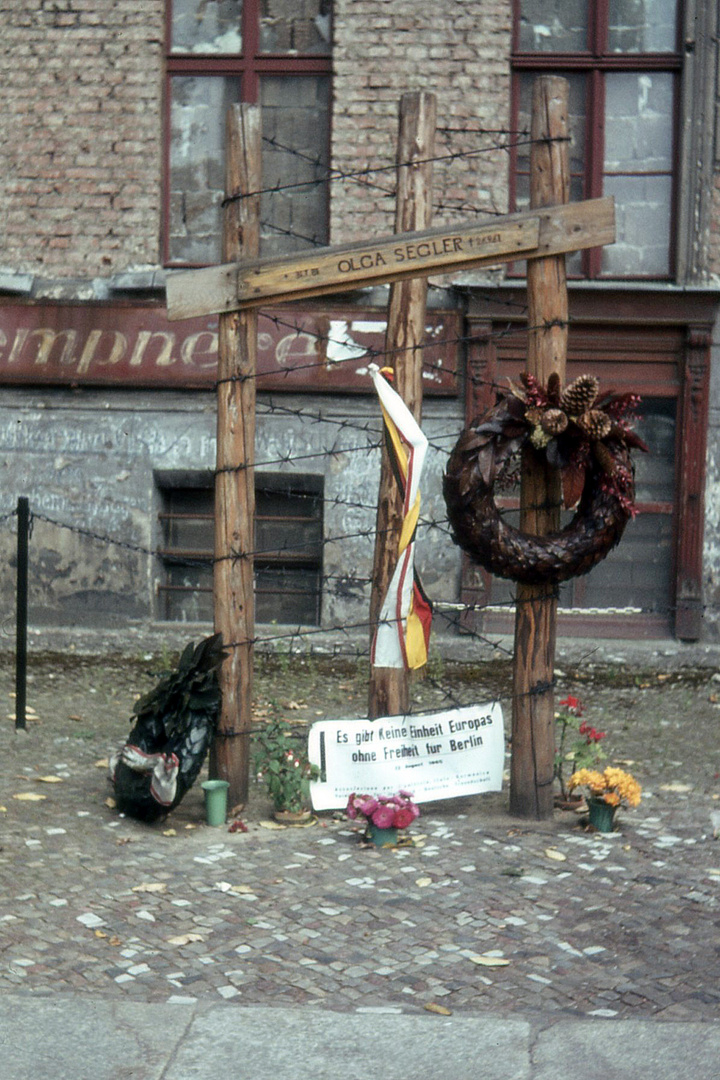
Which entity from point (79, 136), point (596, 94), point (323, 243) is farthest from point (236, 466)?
point (596, 94)

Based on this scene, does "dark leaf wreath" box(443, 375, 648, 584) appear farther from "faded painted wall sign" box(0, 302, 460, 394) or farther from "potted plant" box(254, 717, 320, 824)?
"faded painted wall sign" box(0, 302, 460, 394)

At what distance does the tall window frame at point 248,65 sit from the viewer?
11664 mm

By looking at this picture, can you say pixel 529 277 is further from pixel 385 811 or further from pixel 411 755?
pixel 385 811

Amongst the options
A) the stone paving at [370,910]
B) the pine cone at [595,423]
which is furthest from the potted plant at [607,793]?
the pine cone at [595,423]

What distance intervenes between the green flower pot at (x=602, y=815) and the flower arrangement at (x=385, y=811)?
0.88m

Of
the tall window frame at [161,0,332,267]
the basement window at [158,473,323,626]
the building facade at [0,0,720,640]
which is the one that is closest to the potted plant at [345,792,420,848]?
the building facade at [0,0,720,640]

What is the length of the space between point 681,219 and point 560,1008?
27.6ft

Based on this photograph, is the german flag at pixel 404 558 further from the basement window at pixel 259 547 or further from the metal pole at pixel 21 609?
the basement window at pixel 259 547

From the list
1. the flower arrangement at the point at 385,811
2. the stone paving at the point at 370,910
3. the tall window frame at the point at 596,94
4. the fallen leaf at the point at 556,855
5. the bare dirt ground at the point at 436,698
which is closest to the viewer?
the stone paving at the point at 370,910

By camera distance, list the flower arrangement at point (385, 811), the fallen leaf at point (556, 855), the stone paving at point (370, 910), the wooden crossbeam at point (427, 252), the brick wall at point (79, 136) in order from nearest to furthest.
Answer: the stone paving at point (370, 910)
the fallen leaf at point (556, 855)
the flower arrangement at point (385, 811)
the wooden crossbeam at point (427, 252)
the brick wall at point (79, 136)

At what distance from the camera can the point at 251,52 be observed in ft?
38.4

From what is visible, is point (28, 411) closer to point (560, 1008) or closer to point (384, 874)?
point (384, 874)

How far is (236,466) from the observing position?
21.9 ft

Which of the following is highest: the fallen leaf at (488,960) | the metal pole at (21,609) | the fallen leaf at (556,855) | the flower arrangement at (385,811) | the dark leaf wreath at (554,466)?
the dark leaf wreath at (554,466)
